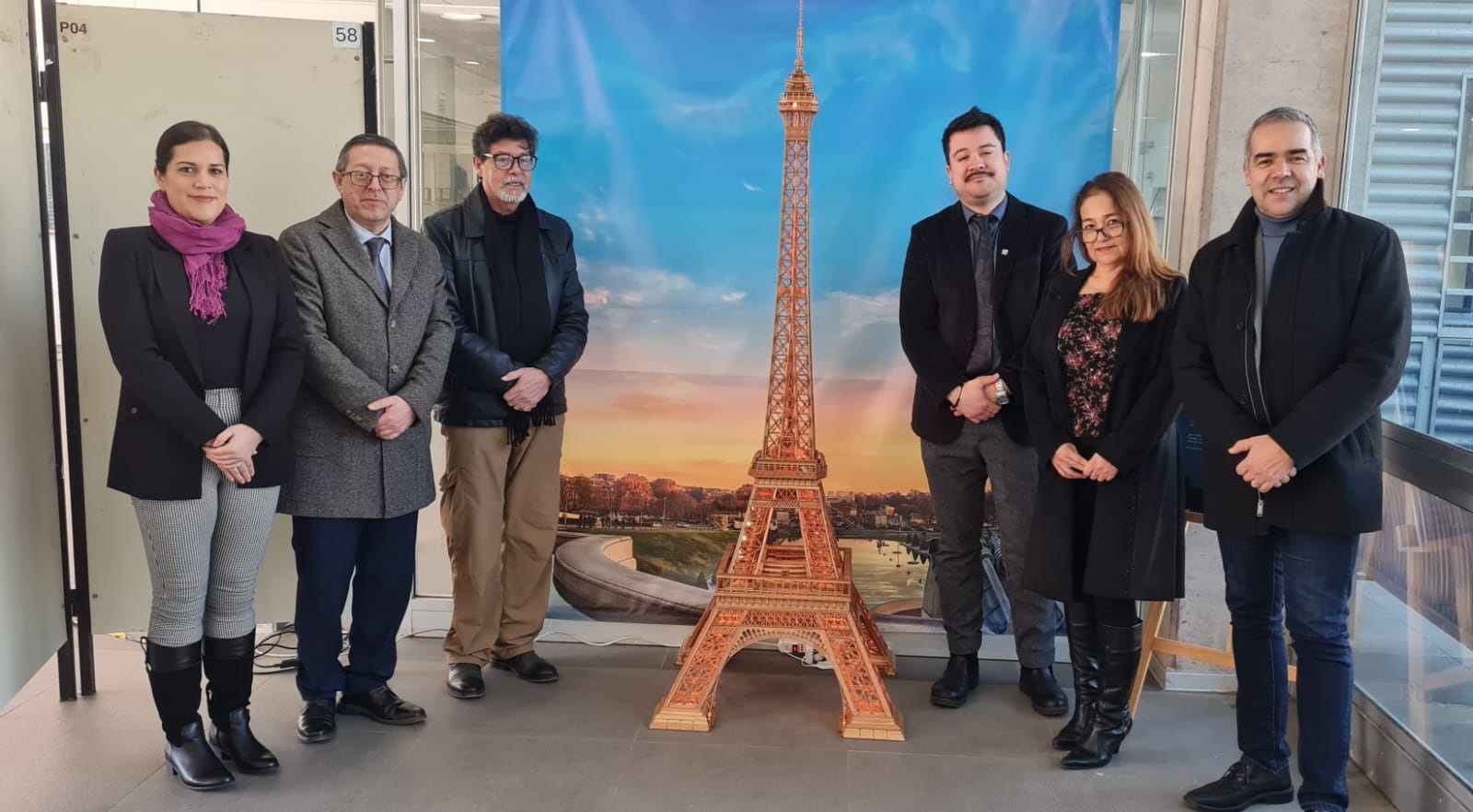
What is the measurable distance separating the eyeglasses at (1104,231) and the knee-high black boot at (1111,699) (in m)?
1.07

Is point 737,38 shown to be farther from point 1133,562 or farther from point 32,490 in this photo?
point 32,490

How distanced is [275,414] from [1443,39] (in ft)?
10.6

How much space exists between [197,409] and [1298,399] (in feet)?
8.63

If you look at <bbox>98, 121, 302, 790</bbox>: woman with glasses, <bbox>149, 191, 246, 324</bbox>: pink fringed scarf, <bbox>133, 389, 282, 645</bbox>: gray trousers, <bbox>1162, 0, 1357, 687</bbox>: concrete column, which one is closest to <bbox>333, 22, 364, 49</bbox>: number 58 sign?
<bbox>98, 121, 302, 790</bbox>: woman with glasses

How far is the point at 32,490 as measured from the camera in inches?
123

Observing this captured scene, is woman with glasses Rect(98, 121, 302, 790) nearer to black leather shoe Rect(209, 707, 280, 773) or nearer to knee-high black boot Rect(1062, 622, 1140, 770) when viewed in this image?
black leather shoe Rect(209, 707, 280, 773)

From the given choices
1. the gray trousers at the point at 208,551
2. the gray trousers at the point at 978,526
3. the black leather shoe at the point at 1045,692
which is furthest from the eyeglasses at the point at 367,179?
the black leather shoe at the point at 1045,692

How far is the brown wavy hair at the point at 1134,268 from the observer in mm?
2783

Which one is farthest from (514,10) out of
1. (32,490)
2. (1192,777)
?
(1192,777)

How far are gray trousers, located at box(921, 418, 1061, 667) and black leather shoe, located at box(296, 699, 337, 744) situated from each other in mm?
1970

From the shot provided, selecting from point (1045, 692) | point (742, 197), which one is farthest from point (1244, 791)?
point (742, 197)

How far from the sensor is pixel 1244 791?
2768 millimetres

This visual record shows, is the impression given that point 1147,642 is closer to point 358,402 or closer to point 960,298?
point 960,298

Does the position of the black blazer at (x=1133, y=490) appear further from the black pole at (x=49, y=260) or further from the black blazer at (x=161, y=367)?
the black pole at (x=49, y=260)
